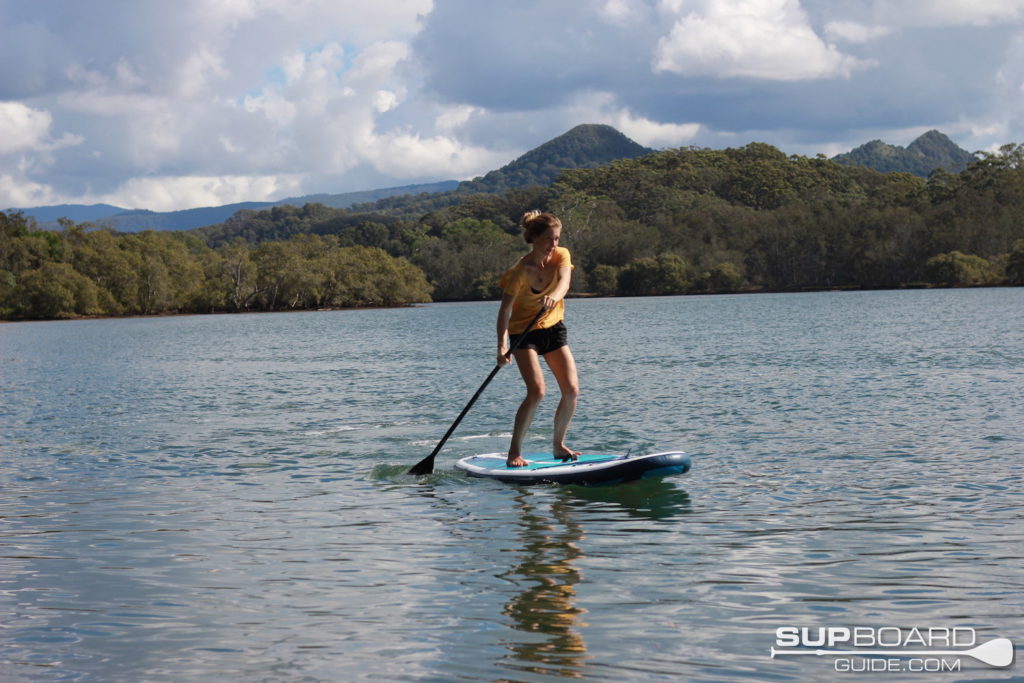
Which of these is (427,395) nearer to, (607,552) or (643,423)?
(643,423)

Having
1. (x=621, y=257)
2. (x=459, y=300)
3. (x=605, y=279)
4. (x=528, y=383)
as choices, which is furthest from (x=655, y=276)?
(x=528, y=383)

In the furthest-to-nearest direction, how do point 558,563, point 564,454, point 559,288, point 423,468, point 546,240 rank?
point 423,468 < point 564,454 < point 559,288 < point 546,240 < point 558,563

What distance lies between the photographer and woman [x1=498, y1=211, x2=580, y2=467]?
35.5 ft

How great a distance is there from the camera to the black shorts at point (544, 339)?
11.1 meters

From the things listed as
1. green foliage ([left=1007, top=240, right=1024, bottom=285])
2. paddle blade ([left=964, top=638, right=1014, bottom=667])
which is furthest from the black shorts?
green foliage ([left=1007, top=240, right=1024, bottom=285])

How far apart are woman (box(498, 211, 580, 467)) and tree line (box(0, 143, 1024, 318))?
127m

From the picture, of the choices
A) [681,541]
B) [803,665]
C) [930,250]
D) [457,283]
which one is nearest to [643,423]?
[681,541]

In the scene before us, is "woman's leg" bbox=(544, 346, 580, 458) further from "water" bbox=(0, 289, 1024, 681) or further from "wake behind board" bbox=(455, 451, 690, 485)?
"water" bbox=(0, 289, 1024, 681)

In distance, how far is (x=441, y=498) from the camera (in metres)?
11.2

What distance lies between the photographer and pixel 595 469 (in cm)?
1116

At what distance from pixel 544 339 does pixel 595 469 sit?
4.75 ft

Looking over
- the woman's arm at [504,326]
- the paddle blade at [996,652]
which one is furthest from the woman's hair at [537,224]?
the paddle blade at [996,652]

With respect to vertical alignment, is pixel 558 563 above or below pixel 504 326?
below

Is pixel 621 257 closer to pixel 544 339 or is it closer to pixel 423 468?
pixel 423 468
